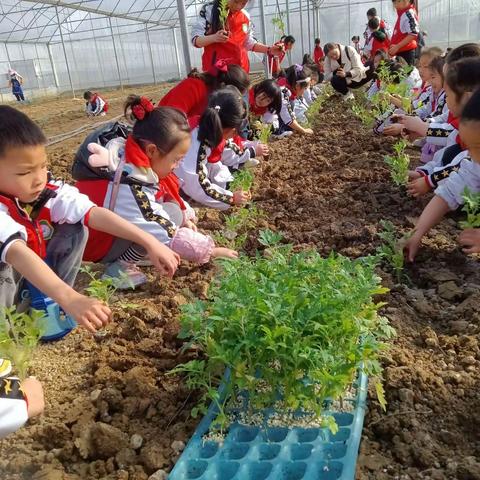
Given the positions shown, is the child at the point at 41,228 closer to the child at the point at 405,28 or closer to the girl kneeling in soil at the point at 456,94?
the girl kneeling in soil at the point at 456,94

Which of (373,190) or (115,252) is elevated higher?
(115,252)

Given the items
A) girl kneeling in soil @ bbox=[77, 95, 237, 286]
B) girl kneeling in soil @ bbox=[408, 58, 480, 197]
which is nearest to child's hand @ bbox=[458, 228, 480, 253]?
girl kneeling in soil @ bbox=[408, 58, 480, 197]

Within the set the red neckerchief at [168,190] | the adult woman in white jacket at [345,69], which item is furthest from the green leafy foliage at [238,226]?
the adult woman in white jacket at [345,69]

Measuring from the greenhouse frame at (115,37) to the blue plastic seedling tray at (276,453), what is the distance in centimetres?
2712

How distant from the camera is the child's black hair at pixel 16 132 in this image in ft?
6.21

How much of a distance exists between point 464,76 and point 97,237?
2454 mm

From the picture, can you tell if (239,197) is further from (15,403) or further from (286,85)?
(286,85)

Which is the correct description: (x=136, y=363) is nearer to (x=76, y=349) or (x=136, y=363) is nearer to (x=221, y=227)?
(x=76, y=349)

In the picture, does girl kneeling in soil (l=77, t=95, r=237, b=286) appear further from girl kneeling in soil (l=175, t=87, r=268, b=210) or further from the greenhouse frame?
the greenhouse frame

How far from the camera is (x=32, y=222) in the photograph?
2254 mm

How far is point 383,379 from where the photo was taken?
1.72 m

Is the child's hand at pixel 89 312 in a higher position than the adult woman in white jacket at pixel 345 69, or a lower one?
higher

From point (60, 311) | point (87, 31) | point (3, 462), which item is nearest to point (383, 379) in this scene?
point (3, 462)

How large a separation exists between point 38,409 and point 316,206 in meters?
2.52
